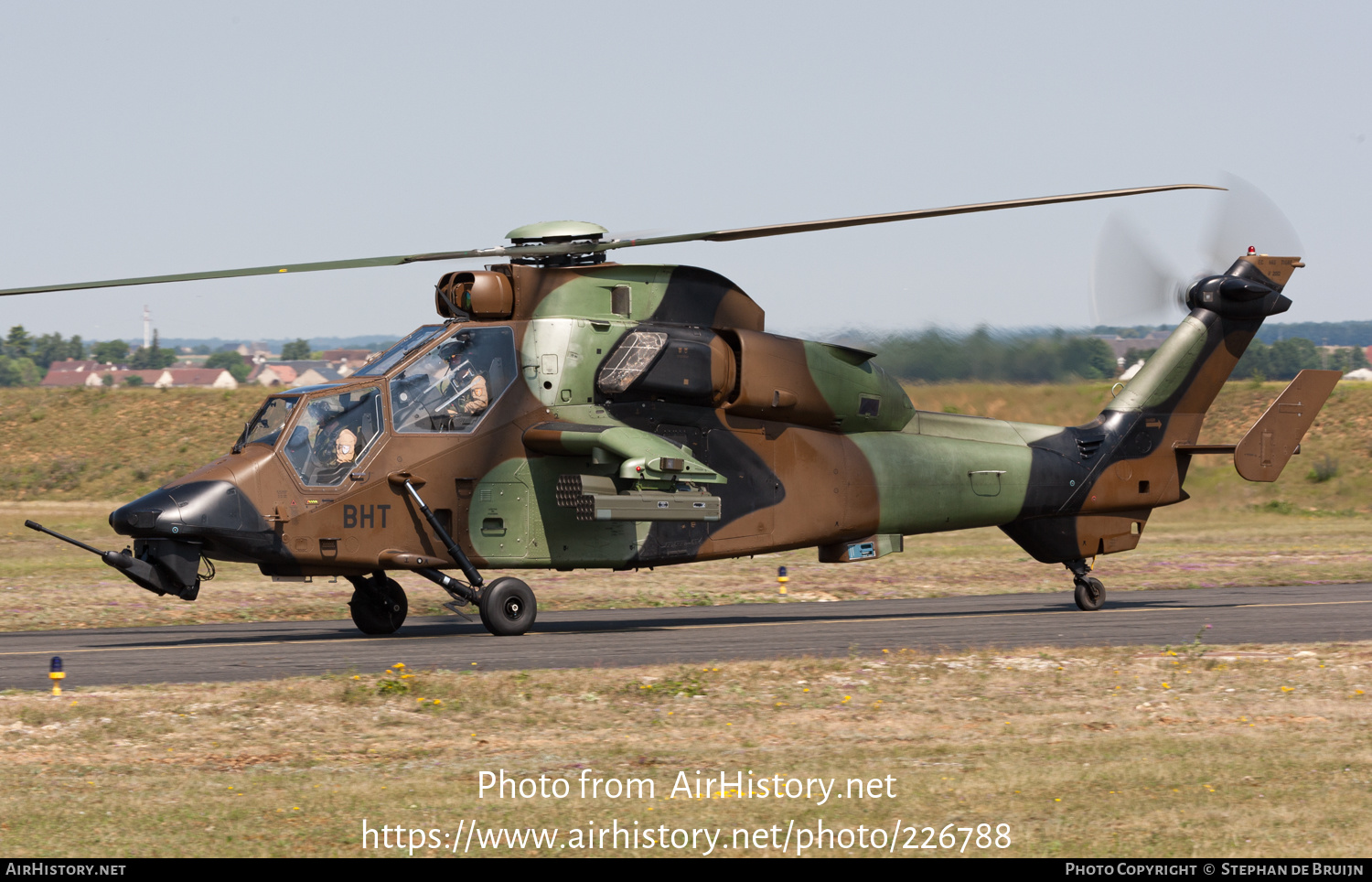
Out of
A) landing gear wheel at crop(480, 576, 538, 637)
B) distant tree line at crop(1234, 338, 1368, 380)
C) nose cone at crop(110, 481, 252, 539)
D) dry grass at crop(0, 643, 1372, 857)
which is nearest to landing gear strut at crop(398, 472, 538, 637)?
landing gear wheel at crop(480, 576, 538, 637)

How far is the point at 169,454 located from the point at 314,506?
2322 inches

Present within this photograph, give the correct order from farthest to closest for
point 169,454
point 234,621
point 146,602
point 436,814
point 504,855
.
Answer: point 169,454, point 146,602, point 234,621, point 436,814, point 504,855

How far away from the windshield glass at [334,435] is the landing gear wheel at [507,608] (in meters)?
2.42

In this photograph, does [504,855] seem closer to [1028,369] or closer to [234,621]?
[234,621]

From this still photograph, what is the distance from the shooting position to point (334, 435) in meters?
17.8

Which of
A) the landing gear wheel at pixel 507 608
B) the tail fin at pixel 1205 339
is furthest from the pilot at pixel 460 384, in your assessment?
the tail fin at pixel 1205 339

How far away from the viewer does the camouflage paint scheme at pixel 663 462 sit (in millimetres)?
17562

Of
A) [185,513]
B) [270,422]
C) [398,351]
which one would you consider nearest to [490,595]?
[398,351]

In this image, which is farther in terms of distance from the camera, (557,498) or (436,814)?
(557,498)

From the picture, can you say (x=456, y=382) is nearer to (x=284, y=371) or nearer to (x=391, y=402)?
(x=391, y=402)

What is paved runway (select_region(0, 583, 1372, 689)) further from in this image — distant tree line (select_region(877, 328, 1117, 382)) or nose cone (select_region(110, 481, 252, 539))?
distant tree line (select_region(877, 328, 1117, 382))

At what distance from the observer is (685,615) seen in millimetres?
23094

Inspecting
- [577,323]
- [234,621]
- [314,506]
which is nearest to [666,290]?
[577,323]

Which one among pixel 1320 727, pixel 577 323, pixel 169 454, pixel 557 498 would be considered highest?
pixel 577 323
